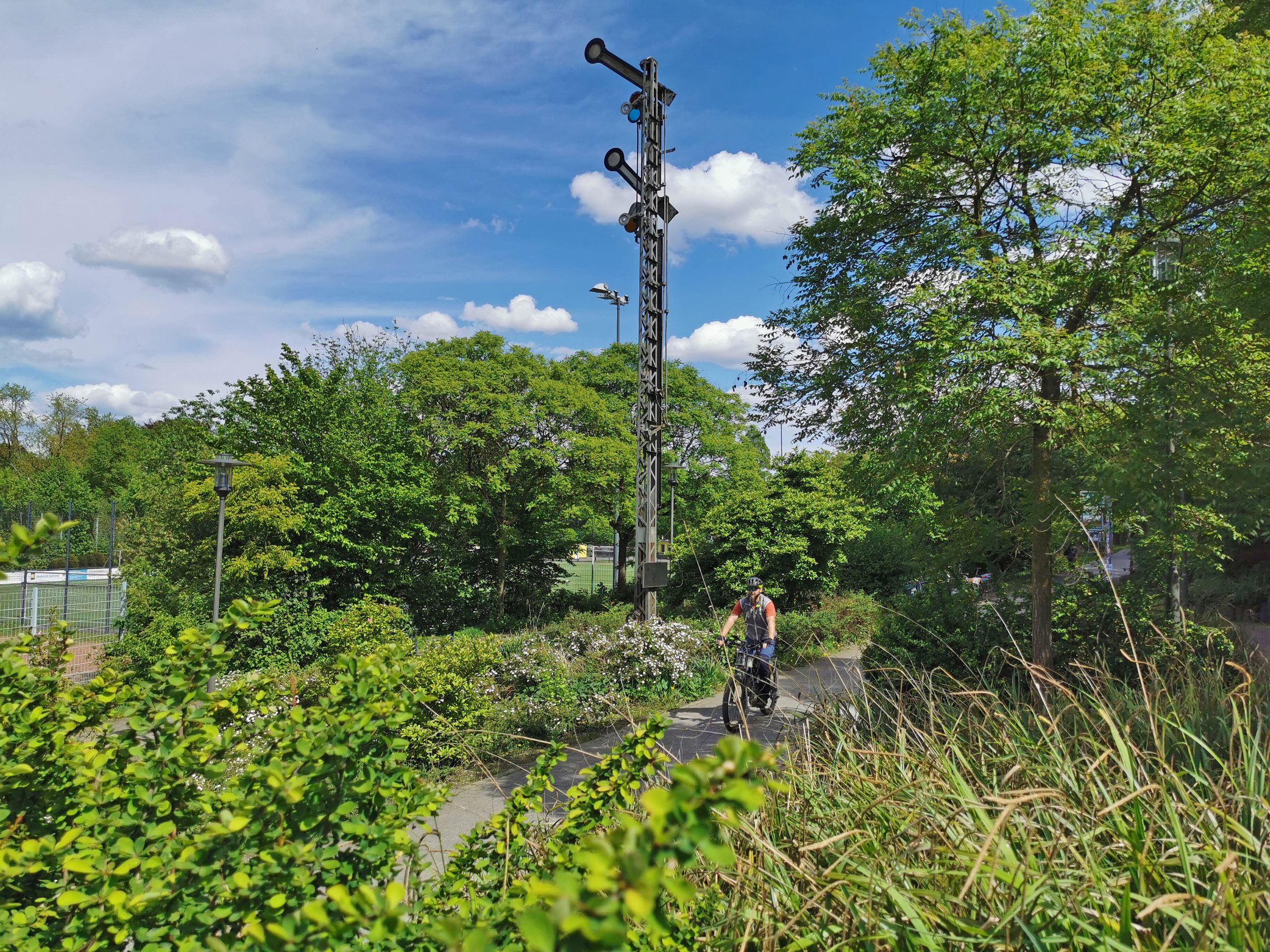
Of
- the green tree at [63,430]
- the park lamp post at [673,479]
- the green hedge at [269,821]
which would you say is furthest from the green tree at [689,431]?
the green tree at [63,430]

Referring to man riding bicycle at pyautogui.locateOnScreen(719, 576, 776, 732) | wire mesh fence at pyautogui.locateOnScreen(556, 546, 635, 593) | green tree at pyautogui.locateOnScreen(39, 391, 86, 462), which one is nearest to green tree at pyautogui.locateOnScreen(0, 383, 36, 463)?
green tree at pyautogui.locateOnScreen(39, 391, 86, 462)

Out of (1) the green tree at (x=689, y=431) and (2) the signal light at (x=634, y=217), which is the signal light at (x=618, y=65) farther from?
(1) the green tree at (x=689, y=431)

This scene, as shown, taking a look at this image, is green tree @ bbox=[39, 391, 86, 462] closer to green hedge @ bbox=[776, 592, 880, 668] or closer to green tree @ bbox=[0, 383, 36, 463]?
green tree @ bbox=[0, 383, 36, 463]

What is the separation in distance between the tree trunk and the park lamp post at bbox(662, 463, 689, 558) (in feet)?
28.2

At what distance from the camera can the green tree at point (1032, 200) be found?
561 cm

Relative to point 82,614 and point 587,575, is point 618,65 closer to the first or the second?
point 82,614

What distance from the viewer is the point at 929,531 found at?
311 inches

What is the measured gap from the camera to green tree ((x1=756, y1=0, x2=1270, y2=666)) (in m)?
5.61

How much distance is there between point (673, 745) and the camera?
22.3 ft

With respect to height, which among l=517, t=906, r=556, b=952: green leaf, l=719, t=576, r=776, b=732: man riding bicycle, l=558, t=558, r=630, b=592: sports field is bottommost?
l=558, t=558, r=630, b=592: sports field

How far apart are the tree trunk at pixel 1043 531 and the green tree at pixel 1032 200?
2cm

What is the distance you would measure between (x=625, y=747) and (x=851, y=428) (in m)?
5.76

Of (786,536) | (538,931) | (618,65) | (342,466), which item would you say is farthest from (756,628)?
(342,466)

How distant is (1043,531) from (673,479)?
1001cm
